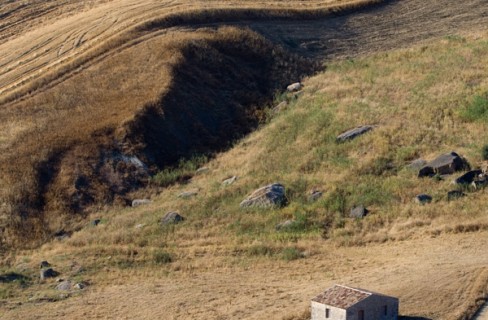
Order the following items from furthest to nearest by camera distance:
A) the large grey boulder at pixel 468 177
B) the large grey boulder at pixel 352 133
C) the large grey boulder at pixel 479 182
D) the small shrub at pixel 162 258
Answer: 1. the large grey boulder at pixel 352 133
2. the large grey boulder at pixel 468 177
3. the large grey boulder at pixel 479 182
4. the small shrub at pixel 162 258

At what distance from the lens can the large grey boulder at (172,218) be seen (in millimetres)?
33156

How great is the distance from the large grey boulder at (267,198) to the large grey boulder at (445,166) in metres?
4.78

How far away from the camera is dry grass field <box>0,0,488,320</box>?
27.9m

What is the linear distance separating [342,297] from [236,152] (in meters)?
16.1

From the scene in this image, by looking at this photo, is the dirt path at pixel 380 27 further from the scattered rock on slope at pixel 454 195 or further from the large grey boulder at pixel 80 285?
the large grey boulder at pixel 80 285

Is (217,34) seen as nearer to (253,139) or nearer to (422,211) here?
(253,139)

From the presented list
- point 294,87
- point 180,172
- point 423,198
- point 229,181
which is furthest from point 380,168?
point 294,87

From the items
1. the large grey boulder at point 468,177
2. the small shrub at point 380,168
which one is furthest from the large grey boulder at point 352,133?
the large grey boulder at point 468,177

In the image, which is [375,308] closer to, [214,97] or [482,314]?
[482,314]

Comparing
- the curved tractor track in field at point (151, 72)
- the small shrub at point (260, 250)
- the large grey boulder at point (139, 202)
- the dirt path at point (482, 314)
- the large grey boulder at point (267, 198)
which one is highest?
the curved tractor track in field at point (151, 72)

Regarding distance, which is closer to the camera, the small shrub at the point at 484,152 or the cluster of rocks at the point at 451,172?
the cluster of rocks at the point at 451,172

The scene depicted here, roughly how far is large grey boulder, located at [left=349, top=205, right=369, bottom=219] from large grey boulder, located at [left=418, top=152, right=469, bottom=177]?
2725mm

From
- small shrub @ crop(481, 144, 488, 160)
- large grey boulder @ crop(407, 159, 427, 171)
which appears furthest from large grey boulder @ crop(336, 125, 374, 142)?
small shrub @ crop(481, 144, 488, 160)

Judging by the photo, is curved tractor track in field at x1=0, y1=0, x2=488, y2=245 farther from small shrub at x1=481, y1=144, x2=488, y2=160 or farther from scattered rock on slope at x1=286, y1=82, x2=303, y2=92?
small shrub at x1=481, y1=144, x2=488, y2=160
